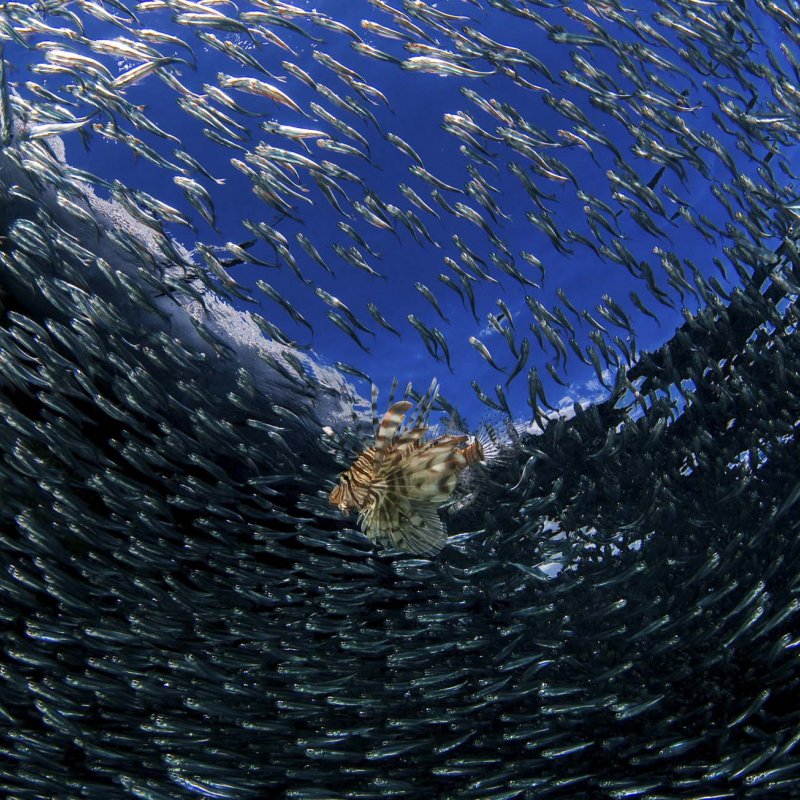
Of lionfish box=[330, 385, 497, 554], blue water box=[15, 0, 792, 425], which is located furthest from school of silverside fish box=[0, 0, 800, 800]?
blue water box=[15, 0, 792, 425]

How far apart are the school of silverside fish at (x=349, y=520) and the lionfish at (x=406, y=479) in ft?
2.07

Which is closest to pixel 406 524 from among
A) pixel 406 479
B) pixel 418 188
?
pixel 406 479

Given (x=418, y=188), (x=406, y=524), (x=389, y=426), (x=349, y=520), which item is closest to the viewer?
(x=389, y=426)

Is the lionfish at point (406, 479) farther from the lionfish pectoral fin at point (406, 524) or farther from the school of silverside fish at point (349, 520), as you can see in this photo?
the school of silverside fish at point (349, 520)

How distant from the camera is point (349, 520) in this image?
808 cm

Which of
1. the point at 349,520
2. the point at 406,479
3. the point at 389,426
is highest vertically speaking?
the point at 349,520

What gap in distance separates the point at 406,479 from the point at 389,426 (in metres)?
0.39

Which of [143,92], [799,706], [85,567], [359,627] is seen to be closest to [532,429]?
[359,627]

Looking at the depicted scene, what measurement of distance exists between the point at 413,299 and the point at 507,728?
28.2 ft

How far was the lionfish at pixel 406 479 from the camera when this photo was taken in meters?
4.02

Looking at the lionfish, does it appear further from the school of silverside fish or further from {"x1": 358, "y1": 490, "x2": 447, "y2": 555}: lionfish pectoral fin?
the school of silverside fish

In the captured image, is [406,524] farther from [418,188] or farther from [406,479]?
[418,188]

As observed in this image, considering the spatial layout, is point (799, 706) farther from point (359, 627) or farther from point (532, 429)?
point (532, 429)

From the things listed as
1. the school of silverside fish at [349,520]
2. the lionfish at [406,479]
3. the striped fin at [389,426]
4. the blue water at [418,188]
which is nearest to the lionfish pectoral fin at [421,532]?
the lionfish at [406,479]
